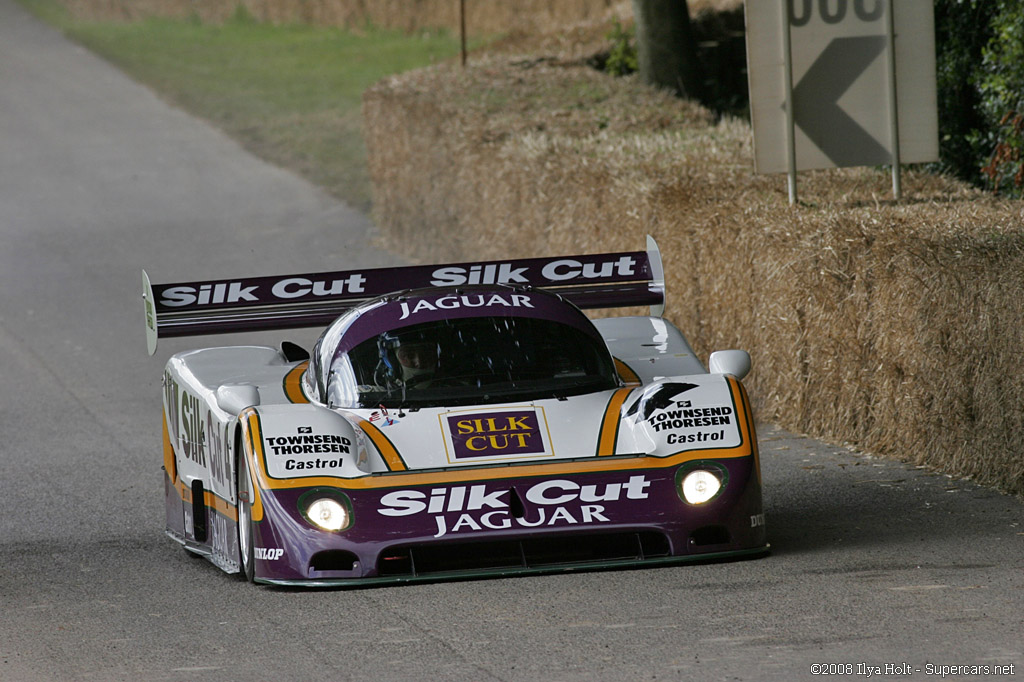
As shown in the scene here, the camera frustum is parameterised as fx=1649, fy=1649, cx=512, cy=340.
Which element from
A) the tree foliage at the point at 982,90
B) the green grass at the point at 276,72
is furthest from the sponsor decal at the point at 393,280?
the green grass at the point at 276,72

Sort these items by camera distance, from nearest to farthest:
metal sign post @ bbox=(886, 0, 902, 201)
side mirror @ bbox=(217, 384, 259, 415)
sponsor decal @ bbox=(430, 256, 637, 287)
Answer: side mirror @ bbox=(217, 384, 259, 415) → sponsor decal @ bbox=(430, 256, 637, 287) → metal sign post @ bbox=(886, 0, 902, 201)

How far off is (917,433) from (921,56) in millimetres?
4244

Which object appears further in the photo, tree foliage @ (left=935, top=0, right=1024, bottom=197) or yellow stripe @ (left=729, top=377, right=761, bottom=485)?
tree foliage @ (left=935, top=0, right=1024, bottom=197)

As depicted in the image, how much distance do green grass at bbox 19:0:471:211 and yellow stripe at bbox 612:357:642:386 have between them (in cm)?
1599

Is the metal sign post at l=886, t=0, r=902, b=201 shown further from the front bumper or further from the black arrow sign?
the front bumper

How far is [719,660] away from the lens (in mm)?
5340

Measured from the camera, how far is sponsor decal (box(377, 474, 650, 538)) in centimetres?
653

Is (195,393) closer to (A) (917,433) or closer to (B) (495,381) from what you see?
(B) (495,381)

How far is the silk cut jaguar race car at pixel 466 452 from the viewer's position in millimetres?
6562

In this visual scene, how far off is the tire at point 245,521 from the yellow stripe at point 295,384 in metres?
0.68

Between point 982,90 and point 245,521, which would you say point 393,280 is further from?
point 982,90

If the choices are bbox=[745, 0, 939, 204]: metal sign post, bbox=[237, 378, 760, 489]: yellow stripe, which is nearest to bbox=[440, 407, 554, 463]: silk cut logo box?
bbox=[237, 378, 760, 489]: yellow stripe

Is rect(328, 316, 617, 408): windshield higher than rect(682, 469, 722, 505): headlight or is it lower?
higher

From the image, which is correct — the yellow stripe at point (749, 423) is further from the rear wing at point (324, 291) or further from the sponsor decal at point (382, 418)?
the rear wing at point (324, 291)
